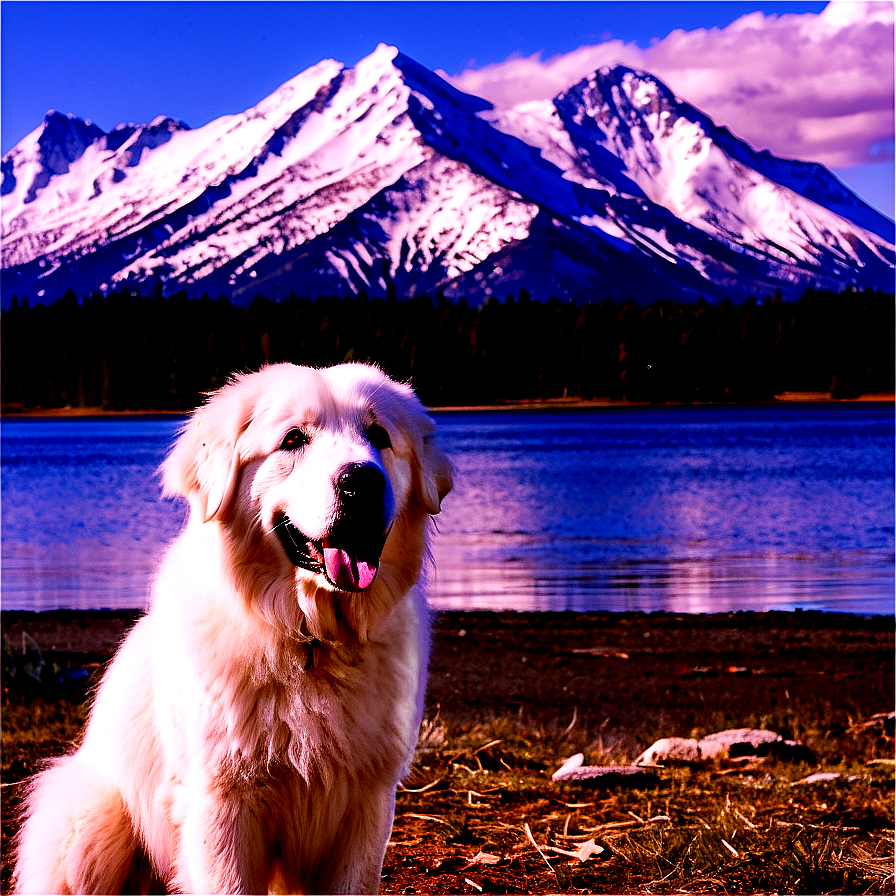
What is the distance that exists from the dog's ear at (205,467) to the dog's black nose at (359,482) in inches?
18.2

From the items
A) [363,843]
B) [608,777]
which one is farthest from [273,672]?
[608,777]

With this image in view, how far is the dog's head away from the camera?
134 inches

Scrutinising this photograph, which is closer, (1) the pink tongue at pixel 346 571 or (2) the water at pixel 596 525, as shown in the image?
(1) the pink tongue at pixel 346 571

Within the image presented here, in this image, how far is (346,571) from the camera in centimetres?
346

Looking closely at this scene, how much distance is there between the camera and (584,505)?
110 feet

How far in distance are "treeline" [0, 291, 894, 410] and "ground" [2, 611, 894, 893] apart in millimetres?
47427

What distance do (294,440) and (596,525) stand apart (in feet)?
85.6

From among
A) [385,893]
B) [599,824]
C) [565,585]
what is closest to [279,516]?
[385,893]

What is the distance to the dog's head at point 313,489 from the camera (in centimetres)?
342

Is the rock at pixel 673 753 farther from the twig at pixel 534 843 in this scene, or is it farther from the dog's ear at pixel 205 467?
the dog's ear at pixel 205 467

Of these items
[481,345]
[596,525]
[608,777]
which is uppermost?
[481,345]

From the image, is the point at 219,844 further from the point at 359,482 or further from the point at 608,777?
the point at 608,777

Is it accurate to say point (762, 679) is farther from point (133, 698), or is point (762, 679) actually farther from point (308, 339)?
point (308, 339)

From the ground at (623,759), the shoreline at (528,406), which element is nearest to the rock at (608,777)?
the ground at (623,759)
